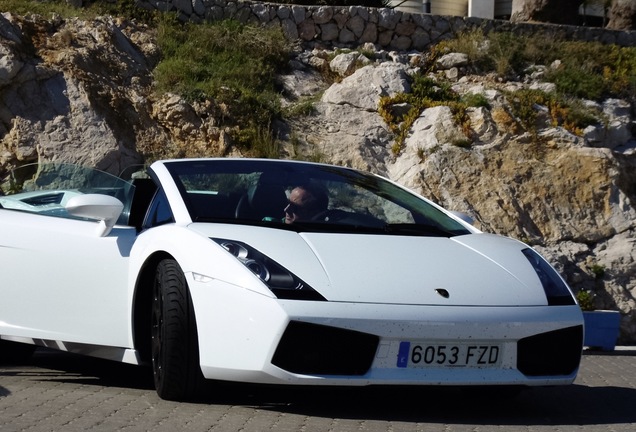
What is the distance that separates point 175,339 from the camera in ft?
17.1

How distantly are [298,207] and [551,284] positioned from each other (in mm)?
1378

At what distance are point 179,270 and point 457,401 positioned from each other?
178 cm

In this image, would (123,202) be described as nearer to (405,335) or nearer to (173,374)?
(173,374)

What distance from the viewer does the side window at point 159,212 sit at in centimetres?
581

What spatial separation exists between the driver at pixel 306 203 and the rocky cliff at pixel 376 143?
835 cm

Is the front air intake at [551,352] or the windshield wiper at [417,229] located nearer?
the front air intake at [551,352]

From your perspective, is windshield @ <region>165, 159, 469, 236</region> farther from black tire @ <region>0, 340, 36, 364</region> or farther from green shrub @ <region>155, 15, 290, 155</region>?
green shrub @ <region>155, 15, 290, 155</region>

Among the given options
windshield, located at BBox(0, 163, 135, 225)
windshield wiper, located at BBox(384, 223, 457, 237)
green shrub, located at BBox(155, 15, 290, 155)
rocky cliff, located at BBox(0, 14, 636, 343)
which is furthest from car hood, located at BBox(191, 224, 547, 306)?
green shrub, located at BBox(155, 15, 290, 155)

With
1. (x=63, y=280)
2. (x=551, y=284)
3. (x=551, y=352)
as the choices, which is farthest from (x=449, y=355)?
(x=63, y=280)

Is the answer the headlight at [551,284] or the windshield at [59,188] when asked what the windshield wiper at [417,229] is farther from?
the windshield at [59,188]

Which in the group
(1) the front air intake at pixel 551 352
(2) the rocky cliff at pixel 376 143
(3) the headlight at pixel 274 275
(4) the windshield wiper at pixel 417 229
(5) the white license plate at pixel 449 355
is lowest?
(2) the rocky cliff at pixel 376 143

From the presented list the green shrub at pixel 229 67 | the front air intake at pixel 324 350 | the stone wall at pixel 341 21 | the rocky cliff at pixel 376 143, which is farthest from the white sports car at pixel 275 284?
the stone wall at pixel 341 21

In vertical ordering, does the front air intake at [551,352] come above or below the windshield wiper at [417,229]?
below

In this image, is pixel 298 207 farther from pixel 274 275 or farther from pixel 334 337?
pixel 334 337
